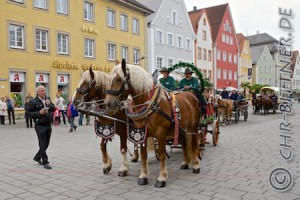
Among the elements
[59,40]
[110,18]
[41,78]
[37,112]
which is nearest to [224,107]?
[37,112]

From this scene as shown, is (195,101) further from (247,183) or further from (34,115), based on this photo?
(34,115)

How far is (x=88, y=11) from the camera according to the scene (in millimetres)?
25688

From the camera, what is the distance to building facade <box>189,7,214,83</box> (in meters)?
42.6

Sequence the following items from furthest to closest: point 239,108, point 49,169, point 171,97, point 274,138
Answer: point 239,108 < point 274,138 < point 49,169 < point 171,97

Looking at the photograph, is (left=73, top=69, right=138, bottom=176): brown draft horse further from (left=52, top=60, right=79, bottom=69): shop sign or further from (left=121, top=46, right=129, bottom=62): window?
(left=121, top=46, right=129, bottom=62): window

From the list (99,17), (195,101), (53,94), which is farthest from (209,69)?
(195,101)

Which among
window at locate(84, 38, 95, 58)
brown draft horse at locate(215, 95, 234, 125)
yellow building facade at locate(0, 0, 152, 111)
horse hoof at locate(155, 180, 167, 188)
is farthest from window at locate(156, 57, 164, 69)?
horse hoof at locate(155, 180, 167, 188)

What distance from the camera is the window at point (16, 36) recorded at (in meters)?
20.1

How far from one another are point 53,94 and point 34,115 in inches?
650

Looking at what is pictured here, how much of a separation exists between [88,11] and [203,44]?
2185 centimetres

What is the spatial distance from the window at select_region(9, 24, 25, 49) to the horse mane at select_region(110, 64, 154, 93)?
56.7 feet

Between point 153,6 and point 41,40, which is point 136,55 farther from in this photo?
point 41,40

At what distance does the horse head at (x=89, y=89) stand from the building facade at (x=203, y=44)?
120 ft

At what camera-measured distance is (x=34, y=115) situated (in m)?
6.55
